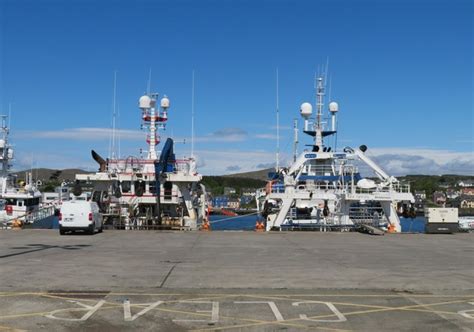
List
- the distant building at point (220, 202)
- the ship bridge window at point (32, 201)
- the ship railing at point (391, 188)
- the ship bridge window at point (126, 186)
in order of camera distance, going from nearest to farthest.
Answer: the ship railing at point (391, 188) → the ship bridge window at point (126, 186) → the ship bridge window at point (32, 201) → the distant building at point (220, 202)

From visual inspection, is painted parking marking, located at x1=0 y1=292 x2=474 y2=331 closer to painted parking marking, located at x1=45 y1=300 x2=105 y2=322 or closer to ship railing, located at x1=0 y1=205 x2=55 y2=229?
painted parking marking, located at x1=45 y1=300 x2=105 y2=322

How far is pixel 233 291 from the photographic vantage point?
1088cm

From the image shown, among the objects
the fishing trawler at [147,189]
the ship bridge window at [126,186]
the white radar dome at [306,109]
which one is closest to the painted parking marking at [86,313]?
the fishing trawler at [147,189]

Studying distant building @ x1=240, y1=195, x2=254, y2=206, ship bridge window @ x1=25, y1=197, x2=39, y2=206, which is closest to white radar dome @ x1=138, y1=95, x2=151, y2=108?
ship bridge window @ x1=25, y1=197, x2=39, y2=206

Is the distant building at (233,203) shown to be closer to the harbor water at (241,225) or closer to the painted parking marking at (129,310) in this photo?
the harbor water at (241,225)

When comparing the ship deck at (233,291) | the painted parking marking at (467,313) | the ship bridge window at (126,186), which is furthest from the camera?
the ship bridge window at (126,186)

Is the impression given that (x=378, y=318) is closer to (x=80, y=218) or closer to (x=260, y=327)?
(x=260, y=327)

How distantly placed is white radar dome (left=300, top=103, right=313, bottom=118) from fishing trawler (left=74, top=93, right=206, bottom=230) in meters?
8.67

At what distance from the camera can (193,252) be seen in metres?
19.2

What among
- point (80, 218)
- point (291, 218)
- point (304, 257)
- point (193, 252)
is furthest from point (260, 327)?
point (291, 218)

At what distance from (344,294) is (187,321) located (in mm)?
3592

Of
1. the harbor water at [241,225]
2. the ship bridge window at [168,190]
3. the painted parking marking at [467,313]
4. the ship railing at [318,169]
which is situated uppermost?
the ship railing at [318,169]

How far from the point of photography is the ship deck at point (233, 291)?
27.2 ft

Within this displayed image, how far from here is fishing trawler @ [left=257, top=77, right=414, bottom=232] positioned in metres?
34.8
